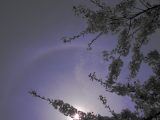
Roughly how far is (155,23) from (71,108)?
3.04m

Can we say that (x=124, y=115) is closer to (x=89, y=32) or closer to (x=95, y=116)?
(x=95, y=116)

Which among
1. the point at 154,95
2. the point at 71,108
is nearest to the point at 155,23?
the point at 154,95

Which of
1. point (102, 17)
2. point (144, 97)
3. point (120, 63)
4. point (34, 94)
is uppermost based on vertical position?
point (102, 17)

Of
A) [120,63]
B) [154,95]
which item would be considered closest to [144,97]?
[154,95]

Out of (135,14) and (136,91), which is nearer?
(135,14)

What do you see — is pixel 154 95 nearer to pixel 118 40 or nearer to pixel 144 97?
pixel 144 97

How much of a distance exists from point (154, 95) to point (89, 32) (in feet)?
7.76

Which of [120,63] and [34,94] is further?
[120,63]

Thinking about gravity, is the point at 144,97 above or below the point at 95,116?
above

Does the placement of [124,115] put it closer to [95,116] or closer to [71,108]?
[95,116]

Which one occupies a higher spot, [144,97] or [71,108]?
[144,97]

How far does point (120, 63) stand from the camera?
325 inches

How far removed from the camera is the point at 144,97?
7.93 metres

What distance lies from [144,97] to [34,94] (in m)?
2.80
